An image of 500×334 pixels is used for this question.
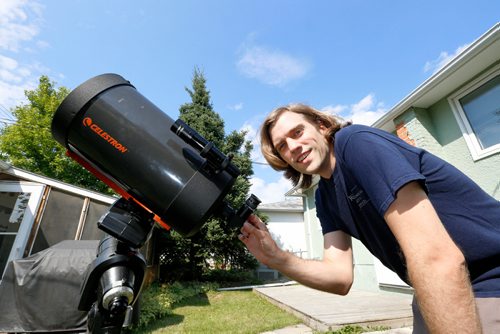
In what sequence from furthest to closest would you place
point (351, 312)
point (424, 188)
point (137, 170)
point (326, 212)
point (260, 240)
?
point (351, 312) → point (326, 212) → point (260, 240) → point (137, 170) → point (424, 188)

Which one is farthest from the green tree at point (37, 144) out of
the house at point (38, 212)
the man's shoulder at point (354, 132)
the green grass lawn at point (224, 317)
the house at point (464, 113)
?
the man's shoulder at point (354, 132)

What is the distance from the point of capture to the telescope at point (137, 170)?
105cm

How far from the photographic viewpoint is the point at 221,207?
1229mm

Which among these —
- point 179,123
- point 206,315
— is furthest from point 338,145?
point 206,315

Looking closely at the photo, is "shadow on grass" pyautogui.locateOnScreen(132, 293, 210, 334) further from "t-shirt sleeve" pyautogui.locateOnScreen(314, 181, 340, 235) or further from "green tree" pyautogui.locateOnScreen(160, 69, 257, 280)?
"t-shirt sleeve" pyautogui.locateOnScreen(314, 181, 340, 235)

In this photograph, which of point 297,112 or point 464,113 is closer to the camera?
point 297,112

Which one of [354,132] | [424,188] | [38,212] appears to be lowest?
[424,188]

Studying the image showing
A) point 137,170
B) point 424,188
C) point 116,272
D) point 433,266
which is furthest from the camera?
point 137,170

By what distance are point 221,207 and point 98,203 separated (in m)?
7.00

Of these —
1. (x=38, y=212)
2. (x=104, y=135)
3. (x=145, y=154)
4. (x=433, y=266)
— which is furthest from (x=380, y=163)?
(x=38, y=212)

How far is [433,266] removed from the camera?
708 millimetres

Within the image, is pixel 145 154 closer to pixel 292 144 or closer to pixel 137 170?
pixel 137 170

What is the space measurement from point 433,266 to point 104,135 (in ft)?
4.25

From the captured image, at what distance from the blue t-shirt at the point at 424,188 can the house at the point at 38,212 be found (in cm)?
679
